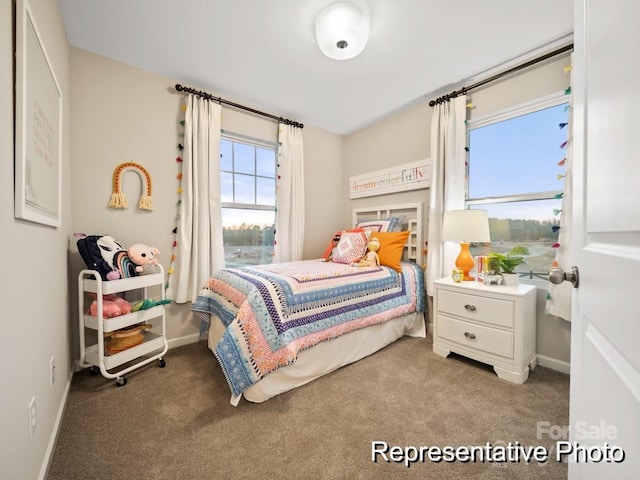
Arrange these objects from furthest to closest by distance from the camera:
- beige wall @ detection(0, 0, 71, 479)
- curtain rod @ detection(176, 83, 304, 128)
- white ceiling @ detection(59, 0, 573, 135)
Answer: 1. curtain rod @ detection(176, 83, 304, 128)
2. white ceiling @ detection(59, 0, 573, 135)
3. beige wall @ detection(0, 0, 71, 479)

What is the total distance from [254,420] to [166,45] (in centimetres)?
271

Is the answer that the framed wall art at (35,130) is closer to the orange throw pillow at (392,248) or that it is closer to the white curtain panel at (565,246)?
the orange throw pillow at (392,248)

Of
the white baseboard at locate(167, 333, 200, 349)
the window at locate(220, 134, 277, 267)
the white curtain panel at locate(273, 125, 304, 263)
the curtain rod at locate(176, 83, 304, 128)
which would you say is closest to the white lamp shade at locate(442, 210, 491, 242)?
the white curtain panel at locate(273, 125, 304, 263)

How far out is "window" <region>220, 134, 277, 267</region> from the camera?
9.59ft

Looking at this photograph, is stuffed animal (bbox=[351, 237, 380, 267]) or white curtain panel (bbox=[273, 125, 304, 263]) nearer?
stuffed animal (bbox=[351, 237, 380, 267])

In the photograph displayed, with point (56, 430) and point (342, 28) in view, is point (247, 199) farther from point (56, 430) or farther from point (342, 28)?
point (56, 430)

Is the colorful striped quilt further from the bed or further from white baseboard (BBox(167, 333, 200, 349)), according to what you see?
white baseboard (BBox(167, 333, 200, 349))

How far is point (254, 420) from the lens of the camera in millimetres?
1470

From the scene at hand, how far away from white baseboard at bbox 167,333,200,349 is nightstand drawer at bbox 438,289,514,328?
7.64 feet

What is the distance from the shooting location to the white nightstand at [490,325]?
5.98 ft

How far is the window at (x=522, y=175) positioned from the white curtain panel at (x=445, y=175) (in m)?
0.18

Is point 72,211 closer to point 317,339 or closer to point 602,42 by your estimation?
point 317,339

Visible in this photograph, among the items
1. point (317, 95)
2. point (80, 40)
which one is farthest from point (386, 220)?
point (80, 40)

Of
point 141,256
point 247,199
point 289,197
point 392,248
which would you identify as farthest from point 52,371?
point 392,248
